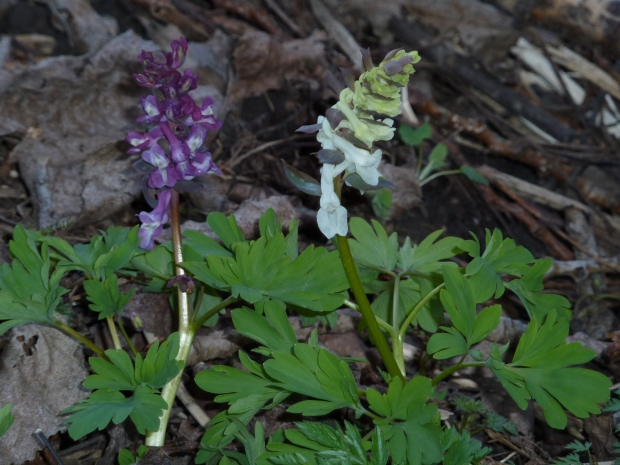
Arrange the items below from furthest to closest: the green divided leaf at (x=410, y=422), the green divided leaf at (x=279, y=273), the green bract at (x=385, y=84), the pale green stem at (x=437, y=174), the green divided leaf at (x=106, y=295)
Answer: the pale green stem at (x=437, y=174)
the green divided leaf at (x=106, y=295)
the green divided leaf at (x=279, y=273)
the green divided leaf at (x=410, y=422)
the green bract at (x=385, y=84)

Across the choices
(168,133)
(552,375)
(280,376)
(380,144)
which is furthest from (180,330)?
(380,144)

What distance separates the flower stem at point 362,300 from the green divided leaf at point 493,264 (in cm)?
36

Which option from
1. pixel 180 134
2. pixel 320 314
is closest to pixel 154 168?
pixel 180 134

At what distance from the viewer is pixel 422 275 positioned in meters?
2.38

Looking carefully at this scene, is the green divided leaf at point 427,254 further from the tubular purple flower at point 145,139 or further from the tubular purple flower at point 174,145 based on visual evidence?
the tubular purple flower at point 145,139

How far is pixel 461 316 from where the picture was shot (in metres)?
1.99

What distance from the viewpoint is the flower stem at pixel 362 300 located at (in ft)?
Answer: 6.44

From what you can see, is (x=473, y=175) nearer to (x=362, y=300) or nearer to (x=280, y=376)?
(x=362, y=300)

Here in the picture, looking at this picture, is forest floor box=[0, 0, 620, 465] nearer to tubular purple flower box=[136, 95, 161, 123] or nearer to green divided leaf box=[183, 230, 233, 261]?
green divided leaf box=[183, 230, 233, 261]

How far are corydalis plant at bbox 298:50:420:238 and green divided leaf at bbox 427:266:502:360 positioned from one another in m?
0.43

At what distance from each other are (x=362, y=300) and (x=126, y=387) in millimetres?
827

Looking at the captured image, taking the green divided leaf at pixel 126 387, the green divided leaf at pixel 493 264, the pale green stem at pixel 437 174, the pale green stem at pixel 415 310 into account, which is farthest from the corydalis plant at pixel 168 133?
the pale green stem at pixel 437 174

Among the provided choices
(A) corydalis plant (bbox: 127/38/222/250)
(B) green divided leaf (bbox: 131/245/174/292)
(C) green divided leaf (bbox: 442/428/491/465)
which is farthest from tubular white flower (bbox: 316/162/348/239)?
(B) green divided leaf (bbox: 131/245/174/292)

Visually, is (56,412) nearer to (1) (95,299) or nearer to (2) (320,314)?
(1) (95,299)
